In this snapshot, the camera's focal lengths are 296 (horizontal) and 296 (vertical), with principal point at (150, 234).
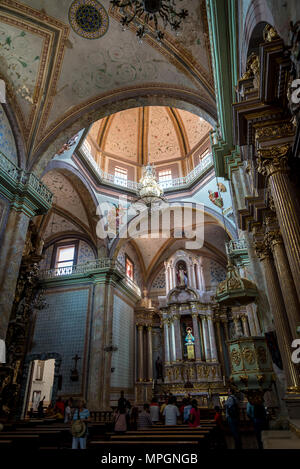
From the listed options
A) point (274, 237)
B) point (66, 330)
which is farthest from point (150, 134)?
point (274, 237)

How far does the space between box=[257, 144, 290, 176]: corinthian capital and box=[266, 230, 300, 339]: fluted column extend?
5.06 feet

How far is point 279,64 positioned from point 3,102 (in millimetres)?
8493

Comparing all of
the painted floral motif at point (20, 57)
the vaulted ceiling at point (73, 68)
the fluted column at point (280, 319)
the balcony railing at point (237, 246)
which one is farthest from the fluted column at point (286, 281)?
the painted floral motif at point (20, 57)

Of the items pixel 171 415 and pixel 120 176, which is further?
pixel 120 176

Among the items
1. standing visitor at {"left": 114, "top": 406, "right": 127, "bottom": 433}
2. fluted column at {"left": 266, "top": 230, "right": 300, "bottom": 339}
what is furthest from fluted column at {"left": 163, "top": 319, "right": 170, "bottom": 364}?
fluted column at {"left": 266, "top": 230, "right": 300, "bottom": 339}

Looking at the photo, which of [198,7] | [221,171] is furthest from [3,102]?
[221,171]

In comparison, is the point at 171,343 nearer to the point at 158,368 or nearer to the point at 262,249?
the point at 158,368

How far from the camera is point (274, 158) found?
13.0 ft

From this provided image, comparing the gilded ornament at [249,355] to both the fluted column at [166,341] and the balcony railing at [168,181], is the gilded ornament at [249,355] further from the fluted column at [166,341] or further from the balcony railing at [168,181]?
the fluted column at [166,341]

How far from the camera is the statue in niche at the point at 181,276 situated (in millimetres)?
18831

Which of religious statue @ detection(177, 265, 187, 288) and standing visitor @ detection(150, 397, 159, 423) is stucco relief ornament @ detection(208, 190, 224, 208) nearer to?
religious statue @ detection(177, 265, 187, 288)

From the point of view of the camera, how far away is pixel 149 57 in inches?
366

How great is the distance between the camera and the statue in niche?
18.8 metres

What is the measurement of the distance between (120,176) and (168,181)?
2.73 m
